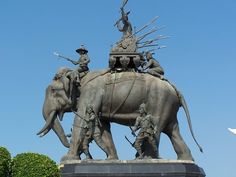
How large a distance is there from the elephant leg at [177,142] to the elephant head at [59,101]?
341cm

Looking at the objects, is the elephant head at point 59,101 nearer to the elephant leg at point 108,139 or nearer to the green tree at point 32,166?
the green tree at point 32,166

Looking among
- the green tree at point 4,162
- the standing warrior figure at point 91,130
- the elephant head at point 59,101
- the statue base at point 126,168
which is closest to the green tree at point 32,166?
the green tree at point 4,162

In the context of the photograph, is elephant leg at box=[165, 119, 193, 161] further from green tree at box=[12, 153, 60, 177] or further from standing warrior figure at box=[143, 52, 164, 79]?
green tree at box=[12, 153, 60, 177]

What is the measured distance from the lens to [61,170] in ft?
59.6

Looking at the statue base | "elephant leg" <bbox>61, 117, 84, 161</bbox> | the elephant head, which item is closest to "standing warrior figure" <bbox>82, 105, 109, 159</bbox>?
"elephant leg" <bbox>61, 117, 84, 161</bbox>

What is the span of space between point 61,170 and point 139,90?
364cm

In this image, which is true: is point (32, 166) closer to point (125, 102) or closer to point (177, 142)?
point (125, 102)

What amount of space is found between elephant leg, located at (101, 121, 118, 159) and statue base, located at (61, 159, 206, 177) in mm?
819

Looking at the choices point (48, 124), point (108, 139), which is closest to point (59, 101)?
point (48, 124)

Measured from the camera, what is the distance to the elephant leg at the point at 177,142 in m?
19.1

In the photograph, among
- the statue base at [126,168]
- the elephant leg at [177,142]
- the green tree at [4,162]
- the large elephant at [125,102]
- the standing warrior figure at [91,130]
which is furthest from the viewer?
the green tree at [4,162]

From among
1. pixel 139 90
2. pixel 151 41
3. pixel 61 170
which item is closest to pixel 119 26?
pixel 151 41

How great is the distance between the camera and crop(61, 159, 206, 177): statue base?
1773 cm

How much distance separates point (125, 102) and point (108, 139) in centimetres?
142
